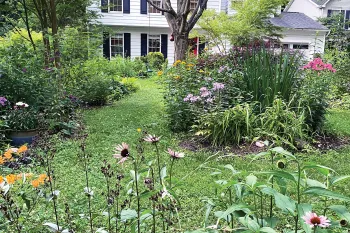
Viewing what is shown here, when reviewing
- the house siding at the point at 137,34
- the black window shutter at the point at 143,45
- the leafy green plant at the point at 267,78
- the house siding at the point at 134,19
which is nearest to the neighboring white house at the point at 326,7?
the house siding at the point at 134,19

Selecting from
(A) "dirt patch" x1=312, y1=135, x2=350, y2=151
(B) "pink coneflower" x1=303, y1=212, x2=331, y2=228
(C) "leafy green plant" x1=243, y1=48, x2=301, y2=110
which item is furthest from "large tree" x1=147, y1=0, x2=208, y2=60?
(B) "pink coneflower" x1=303, y1=212, x2=331, y2=228

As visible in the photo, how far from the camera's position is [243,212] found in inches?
44.2

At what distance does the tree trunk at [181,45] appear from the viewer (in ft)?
28.2

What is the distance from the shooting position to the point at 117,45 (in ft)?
53.5

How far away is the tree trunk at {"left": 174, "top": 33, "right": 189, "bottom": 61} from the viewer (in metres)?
8.59

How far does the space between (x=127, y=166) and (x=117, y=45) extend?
13.8 metres

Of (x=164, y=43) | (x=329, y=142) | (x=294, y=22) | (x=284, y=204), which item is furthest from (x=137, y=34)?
(x=284, y=204)

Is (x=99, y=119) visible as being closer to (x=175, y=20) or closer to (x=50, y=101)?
(x=50, y=101)

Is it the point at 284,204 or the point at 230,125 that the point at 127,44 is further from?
the point at 284,204

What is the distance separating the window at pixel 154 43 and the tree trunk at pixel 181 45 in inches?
322

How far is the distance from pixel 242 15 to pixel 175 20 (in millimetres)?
5062

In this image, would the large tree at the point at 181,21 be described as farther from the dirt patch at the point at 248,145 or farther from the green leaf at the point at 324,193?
the green leaf at the point at 324,193

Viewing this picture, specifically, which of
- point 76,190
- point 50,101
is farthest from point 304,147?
point 50,101

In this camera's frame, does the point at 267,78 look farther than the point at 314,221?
Yes
